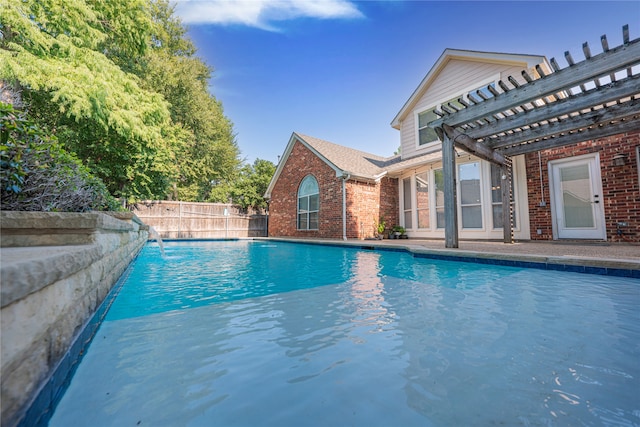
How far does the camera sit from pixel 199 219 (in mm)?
14719

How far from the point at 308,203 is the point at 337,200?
6.89 ft

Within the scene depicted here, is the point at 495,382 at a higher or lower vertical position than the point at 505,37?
lower

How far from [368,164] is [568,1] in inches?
279

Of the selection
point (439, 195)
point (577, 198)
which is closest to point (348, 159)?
point (439, 195)

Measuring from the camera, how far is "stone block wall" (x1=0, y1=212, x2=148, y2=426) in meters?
0.83

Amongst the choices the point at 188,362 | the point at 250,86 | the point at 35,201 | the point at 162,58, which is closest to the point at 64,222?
the point at 35,201

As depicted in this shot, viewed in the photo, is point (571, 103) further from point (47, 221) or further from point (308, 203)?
point (308, 203)

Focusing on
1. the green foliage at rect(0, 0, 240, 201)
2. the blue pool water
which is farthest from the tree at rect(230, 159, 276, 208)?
the blue pool water

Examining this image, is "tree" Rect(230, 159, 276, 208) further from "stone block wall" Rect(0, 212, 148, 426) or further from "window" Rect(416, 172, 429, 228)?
"stone block wall" Rect(0, 212, 148, 426)

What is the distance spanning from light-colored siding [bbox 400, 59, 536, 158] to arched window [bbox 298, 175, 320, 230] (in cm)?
389

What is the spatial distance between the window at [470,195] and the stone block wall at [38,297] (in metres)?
8.82

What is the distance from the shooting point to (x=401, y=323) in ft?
7.10

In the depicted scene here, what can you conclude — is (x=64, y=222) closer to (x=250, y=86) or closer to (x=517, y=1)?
(x=517, y=1)

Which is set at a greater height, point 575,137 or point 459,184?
point 575,137
